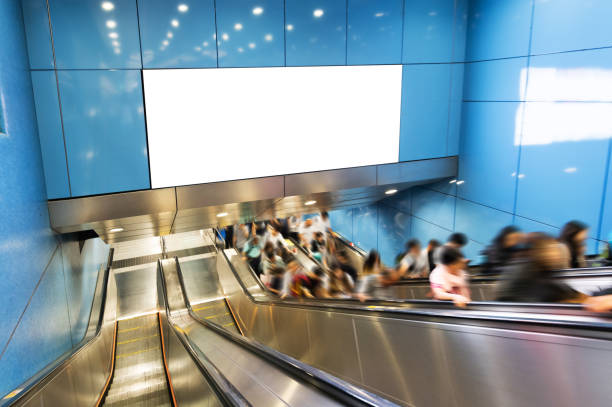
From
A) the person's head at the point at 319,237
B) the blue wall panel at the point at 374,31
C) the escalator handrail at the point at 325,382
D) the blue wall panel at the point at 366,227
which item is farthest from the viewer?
the person's head at the point at 319,237

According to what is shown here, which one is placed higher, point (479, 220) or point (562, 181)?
point (562, 181)

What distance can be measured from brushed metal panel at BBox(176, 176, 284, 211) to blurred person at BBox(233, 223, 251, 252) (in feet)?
13.7

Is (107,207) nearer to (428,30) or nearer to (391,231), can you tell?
(428,30)

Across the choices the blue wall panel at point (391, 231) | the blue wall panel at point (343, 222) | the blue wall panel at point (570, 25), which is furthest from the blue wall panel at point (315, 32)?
Result: the blue wall panel at point (343, 222)

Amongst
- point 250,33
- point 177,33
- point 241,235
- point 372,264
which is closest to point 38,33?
point 177,33

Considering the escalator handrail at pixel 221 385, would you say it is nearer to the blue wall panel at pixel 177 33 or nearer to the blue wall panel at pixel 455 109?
the blue wall panel at pixel 177 33

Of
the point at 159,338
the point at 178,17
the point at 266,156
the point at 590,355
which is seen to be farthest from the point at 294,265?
the point at 590,355

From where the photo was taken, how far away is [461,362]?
2.77 meters

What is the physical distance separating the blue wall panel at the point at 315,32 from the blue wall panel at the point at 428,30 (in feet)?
4.50

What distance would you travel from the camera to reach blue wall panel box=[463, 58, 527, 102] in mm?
6962

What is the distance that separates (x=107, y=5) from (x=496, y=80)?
21.5 feet

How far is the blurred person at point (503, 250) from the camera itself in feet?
17.5

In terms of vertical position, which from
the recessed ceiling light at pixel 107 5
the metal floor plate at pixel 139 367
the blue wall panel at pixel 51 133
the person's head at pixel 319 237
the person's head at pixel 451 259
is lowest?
the metal floor plate at pixel 139 367

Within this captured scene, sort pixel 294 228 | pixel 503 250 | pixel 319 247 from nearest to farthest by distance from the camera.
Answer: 1. pixel 503 250
2. pixel 319 247
3. pixel 294 228
